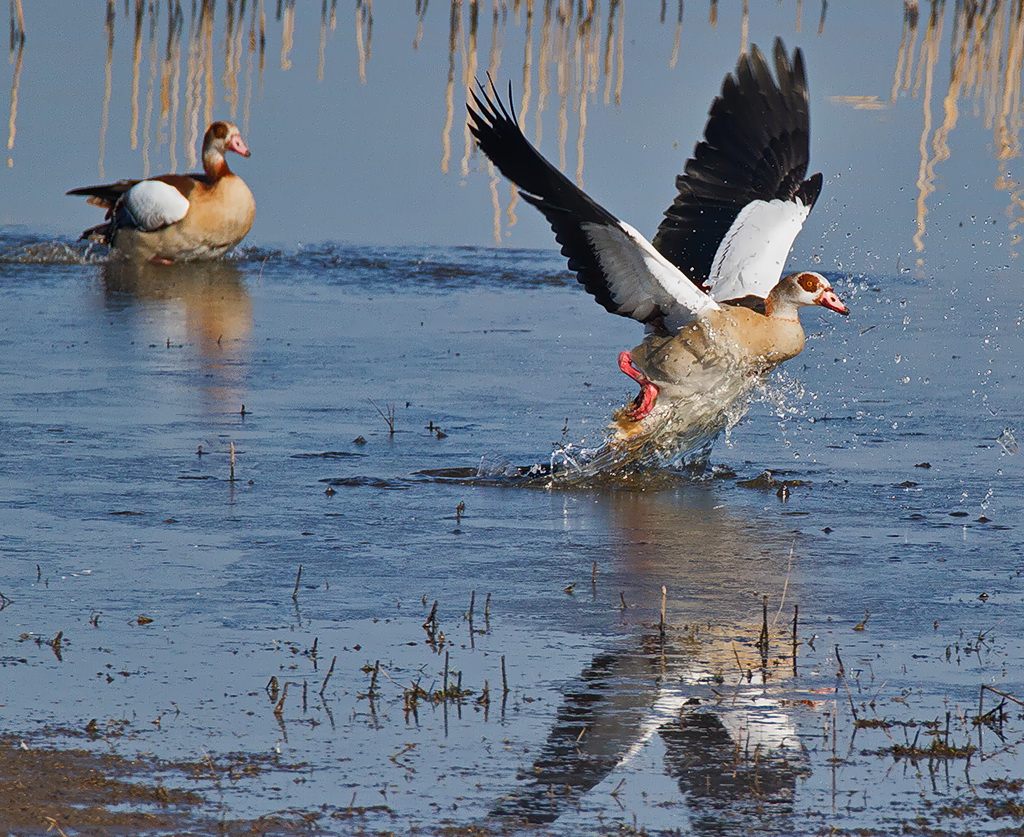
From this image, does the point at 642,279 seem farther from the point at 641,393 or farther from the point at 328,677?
the point at 328,677

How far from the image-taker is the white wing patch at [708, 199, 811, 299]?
8352 millimetres

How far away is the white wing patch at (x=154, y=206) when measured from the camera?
12.1m

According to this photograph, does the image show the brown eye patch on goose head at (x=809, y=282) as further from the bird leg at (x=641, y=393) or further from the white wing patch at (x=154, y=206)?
the white wing patch at (x=154, y=206)

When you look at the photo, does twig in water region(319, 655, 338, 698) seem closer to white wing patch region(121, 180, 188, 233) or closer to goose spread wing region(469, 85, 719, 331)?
goose spread wing region(469, 85, 719, 331)

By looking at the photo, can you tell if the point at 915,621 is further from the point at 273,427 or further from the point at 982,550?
the point at 273,427

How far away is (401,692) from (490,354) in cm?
526

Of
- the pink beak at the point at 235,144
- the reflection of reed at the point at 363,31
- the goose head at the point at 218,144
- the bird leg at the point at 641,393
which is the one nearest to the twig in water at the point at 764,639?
the bird leg at the point at 641,393

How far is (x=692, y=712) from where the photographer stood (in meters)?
4.29

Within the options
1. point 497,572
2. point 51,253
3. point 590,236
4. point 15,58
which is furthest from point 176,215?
point 15,58

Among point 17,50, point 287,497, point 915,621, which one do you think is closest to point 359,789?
point 915,621

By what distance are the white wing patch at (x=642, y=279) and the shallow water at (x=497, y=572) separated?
2.24 feet

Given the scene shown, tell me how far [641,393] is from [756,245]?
1.20 metres

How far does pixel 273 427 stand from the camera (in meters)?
7.78

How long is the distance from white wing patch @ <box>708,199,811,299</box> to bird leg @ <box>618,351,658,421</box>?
0.80 meters
